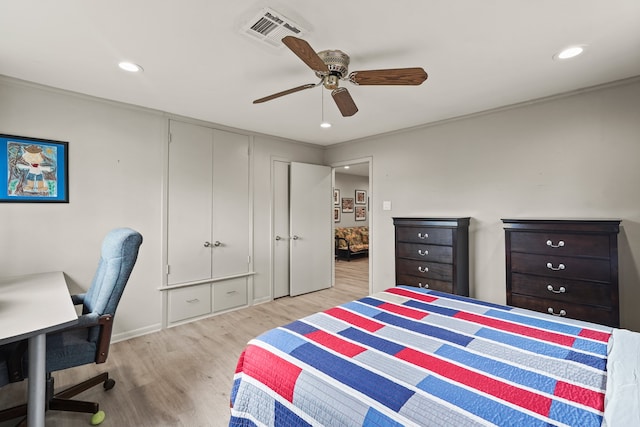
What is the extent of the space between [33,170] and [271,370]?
2773 mm

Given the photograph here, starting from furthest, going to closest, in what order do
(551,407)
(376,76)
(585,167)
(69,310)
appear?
(585,167)
(376,76)
(69,310)
(551,407)

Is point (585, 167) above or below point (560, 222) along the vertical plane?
above

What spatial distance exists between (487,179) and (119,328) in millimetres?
4122

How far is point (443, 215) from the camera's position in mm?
3518

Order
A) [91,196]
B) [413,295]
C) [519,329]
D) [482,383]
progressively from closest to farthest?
1. [482,383]
2. [519,329]
3. [413,295]
4. [91,196]

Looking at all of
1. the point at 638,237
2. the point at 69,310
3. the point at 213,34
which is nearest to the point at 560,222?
the point at 638,237

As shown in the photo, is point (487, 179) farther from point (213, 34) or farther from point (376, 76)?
point (213, 34)

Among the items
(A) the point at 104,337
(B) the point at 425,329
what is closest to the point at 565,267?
(B) the point at 425,329

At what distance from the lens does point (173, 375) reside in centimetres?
231

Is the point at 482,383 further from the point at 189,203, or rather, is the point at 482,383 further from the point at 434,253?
the point at 189,203

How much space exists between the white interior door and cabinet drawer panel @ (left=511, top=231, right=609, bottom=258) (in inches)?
113

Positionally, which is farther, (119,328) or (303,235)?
(303,235)

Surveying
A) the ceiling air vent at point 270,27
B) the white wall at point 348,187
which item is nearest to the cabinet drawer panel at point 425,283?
the ceiling air vent at point 270,27

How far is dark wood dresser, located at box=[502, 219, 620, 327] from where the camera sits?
221 centimetres
